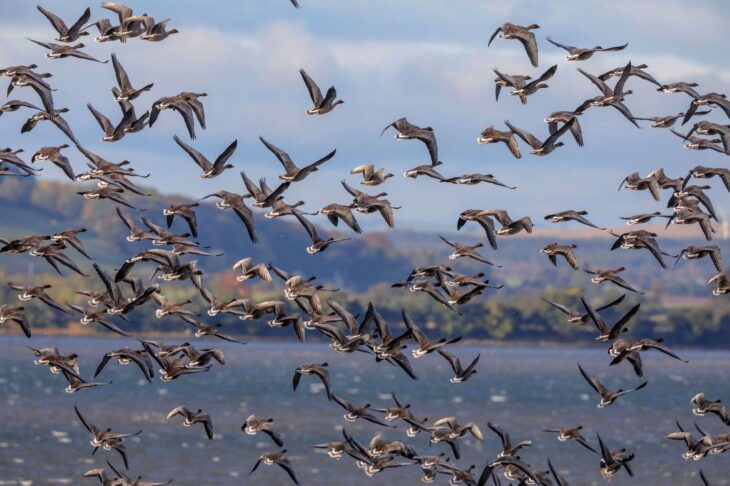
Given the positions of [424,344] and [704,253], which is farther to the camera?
[704,253]

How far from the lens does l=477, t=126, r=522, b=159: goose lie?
2244 inches

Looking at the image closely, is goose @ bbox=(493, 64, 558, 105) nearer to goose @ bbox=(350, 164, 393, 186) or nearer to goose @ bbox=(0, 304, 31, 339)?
goose @ bbox=(350, 164, 393, 186)

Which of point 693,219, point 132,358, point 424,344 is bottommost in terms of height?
point 132,358

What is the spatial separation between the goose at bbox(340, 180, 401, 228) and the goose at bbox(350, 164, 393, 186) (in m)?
0.39

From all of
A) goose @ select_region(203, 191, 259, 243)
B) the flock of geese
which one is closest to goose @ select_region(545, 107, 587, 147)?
the flock of geese

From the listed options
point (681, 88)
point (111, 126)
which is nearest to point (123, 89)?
point (111, 126)

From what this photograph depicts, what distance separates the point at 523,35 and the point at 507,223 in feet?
19.4

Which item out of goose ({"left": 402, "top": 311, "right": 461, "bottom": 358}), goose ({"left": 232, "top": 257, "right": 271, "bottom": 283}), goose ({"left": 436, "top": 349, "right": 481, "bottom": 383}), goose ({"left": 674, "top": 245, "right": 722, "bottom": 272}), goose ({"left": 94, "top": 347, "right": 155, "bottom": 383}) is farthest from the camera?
goose ({"left": 674, "top": 245, "right": 722, "bottom": 272})

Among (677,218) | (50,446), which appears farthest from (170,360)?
(50,446)

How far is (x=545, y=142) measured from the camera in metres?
55.4

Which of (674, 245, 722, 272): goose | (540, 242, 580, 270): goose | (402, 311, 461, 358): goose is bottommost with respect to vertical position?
(402, 311, 461, 358): goose

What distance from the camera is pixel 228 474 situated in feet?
488

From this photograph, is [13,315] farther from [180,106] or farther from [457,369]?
[457,369]

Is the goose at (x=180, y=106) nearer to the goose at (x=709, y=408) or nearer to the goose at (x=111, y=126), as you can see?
the goose at (x=111, y=126)
